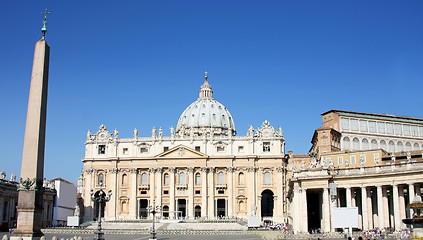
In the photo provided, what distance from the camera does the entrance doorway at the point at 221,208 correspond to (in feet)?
302

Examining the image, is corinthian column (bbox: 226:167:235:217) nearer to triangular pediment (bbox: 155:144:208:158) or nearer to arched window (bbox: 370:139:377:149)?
triangular pediment (bbox: 155:144:208:158)

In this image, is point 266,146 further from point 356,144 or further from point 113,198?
point 113,198

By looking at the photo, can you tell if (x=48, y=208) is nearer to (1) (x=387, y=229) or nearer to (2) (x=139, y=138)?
(2) (x=139, y=138)

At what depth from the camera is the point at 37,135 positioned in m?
27.2

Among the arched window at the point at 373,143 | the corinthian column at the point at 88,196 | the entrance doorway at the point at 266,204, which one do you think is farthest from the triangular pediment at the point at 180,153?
the arched window at the point at 373,143

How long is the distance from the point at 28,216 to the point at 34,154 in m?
3.24

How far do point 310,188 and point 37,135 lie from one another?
31839 millimetres

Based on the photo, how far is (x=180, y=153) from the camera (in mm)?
92000

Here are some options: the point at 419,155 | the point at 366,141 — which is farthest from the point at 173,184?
the point at 419,155

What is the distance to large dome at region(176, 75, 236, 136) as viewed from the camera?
417ft

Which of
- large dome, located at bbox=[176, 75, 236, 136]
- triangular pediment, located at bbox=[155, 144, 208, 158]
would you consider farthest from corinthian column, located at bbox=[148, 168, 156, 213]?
large dome, located at bbox=[176, 75, 236, 136]

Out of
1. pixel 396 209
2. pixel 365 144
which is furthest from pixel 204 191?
pixel 396 209

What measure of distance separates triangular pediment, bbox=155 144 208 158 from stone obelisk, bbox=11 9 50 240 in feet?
208

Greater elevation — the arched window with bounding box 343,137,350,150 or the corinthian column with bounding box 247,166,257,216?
the arched window with bounding box 343,137,350,150
